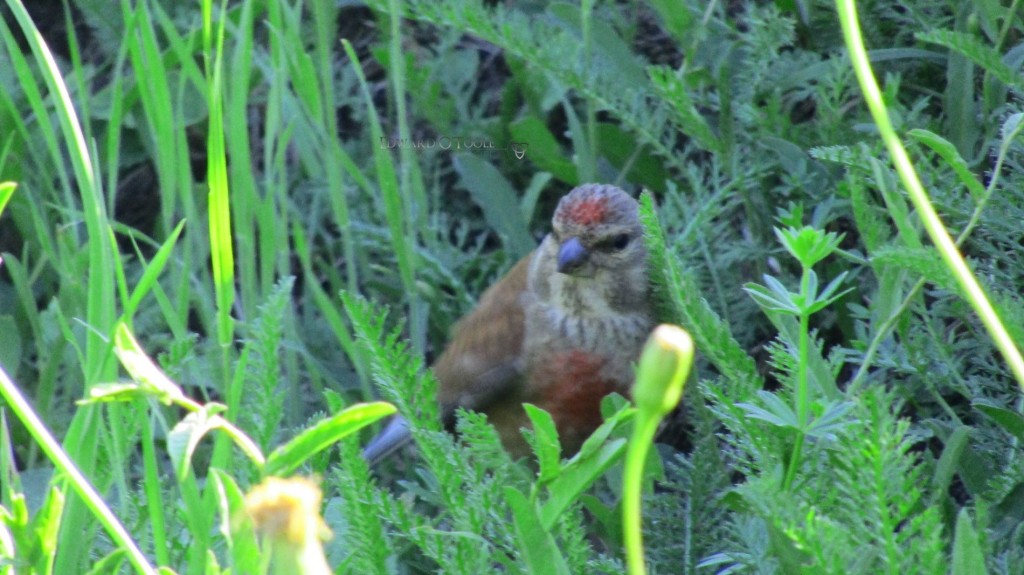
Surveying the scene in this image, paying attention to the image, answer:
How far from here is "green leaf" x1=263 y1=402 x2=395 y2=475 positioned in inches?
54.9

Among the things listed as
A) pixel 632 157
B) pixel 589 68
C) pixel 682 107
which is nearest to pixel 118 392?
pixel 682 107

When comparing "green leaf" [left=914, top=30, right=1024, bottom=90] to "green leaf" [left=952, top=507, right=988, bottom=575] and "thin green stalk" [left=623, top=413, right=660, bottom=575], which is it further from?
"thin green stalk" [left=623, top=413, right=660, bottom=575]

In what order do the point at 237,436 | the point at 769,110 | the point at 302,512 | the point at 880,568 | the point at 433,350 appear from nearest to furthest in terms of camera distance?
1. the point at 302,512
2. the point at 237,436
3. the point at 880,568
4. the point at 769,110
5. the point at 433,350

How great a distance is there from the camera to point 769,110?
2.92 metres

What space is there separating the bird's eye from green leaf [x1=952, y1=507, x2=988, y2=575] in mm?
1748

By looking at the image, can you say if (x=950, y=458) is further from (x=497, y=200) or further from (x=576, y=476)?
(x=497, y=200)

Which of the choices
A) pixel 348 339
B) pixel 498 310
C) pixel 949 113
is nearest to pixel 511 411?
pixel 498 310

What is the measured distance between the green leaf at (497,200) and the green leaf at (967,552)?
2213mm

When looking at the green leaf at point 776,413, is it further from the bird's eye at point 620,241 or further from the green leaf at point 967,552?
the bird's eye at point 620,241

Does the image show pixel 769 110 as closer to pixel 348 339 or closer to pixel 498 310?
pixel 498 310

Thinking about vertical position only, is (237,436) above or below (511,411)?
above

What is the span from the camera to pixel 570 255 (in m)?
3.18

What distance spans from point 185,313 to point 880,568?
58.5 inches

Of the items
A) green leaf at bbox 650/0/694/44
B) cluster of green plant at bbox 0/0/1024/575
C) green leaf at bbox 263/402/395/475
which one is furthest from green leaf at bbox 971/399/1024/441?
green leaf at bbox 650/0/694/44
